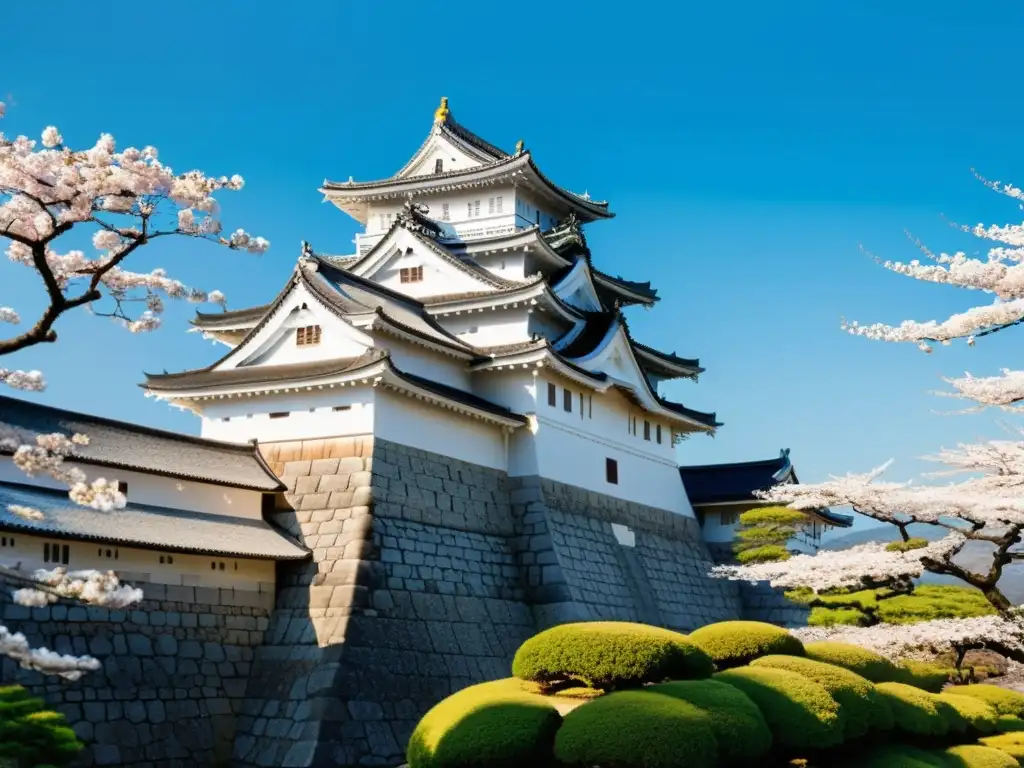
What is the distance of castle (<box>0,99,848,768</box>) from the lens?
1731 cm

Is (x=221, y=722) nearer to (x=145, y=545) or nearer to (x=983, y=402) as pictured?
(x=145, y=545)

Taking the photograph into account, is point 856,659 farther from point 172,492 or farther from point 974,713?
point 172,492

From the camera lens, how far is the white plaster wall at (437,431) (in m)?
21.2

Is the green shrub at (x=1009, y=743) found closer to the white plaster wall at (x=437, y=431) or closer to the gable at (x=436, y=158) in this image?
the white plaster wall at (x=437, y=431)

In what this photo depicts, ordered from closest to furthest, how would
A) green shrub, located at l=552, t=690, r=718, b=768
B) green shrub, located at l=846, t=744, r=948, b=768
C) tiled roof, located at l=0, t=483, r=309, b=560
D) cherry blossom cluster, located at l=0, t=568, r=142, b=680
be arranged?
cherry blossom cluster, located at l=0, t=568, r=142, b=680 < green shrub, located at l=552, t=690, r=718, b=768 < green shrub, located at l=846, t=744, r=948, b=768 < tiled roof, located at l=0, t=483, r=309, b=560

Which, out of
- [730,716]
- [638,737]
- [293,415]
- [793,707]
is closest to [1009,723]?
[793,707]

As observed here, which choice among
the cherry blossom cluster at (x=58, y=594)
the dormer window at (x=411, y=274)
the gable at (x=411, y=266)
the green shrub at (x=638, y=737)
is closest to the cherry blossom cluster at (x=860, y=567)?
the green shrub at (x=638, y=737)

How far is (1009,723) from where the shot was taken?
752 inches

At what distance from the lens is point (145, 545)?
1698 cm

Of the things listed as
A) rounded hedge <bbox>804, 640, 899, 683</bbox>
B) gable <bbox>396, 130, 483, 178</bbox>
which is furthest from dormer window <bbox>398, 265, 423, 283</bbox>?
rounded hedge <bbox>804, 640, 899, 683</bbox>

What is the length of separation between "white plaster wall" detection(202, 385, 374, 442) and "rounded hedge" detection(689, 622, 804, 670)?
25.6ft

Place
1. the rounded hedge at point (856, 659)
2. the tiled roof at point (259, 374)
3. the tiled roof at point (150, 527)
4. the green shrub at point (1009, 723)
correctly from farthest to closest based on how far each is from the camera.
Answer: the tiled roof at point (259, 374) → the green shrub at point (1009, 723) → the rounded hedge at point (856, 659) → the tiled roof at point (150, 527)

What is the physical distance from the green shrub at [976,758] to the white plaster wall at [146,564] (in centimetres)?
1130

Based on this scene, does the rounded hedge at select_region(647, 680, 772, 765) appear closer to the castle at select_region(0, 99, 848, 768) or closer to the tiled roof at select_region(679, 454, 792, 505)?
the castle at select_region(0, 99, 848, 768)
